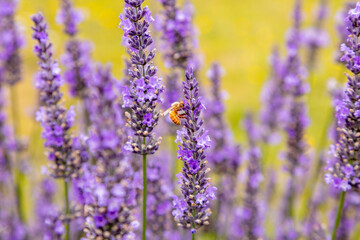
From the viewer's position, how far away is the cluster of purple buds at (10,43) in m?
4.63

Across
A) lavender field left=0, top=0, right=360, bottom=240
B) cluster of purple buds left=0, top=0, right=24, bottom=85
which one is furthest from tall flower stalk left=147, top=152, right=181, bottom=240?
cluster of purple buds left=0, top=0, right=24, bottom=85

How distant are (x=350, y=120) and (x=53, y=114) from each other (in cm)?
197

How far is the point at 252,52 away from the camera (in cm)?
1225

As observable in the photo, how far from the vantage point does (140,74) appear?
2.30m

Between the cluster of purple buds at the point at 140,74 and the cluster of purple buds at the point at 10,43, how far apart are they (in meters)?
2.80

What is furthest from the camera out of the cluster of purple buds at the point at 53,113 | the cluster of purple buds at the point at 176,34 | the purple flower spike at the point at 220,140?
the purple flower spike at the point at 220,140

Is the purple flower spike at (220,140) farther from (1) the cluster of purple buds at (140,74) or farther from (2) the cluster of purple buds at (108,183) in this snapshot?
(2) the cluster of purple buds at (108,183)

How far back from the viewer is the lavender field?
2217 millimetres

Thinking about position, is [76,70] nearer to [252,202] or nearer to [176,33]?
[176,33]

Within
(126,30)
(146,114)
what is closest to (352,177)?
(146,114)

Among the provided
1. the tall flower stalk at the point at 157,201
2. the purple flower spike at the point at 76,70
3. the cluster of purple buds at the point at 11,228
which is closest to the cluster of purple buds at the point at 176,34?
the purple flower spike at the point at 76,70

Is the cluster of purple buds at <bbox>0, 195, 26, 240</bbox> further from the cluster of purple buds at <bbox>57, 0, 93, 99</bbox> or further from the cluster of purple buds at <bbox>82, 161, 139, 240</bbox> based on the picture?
the cluster of purple buds at <bbox>82, 161, 139, 240</bbox>

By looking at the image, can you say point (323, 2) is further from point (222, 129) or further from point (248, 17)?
point (248, 17)

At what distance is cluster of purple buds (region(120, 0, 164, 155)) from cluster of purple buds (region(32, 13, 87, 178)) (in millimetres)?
654
